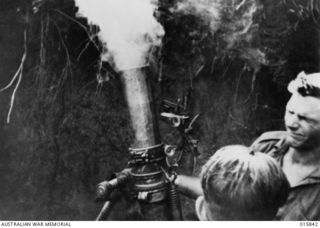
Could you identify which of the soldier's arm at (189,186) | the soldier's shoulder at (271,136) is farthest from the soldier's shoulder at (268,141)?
the soldier's arm at (189,186)

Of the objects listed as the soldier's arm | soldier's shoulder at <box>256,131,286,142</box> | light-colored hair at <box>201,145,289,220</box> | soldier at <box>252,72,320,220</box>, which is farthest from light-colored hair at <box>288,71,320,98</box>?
the soldier's arm

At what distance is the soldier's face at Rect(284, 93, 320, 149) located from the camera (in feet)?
9.27

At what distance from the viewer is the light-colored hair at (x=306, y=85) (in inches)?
Result: 112

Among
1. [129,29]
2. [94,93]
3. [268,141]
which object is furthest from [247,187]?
[129,29]

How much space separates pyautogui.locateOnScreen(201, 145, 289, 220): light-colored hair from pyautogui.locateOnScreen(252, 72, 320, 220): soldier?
0.28ft

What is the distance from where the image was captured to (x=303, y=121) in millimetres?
2848

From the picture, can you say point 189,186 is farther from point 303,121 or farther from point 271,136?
point 303,121

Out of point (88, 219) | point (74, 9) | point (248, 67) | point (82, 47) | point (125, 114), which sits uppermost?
point (74, 9)

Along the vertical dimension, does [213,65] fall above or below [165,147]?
above

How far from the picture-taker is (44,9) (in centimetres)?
311

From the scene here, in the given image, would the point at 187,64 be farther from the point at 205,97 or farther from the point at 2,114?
the point at 2,114

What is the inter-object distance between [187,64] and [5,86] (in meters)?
1.57

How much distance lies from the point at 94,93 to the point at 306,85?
171 cm

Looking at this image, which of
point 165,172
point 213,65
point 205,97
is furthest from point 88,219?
point 213,65
